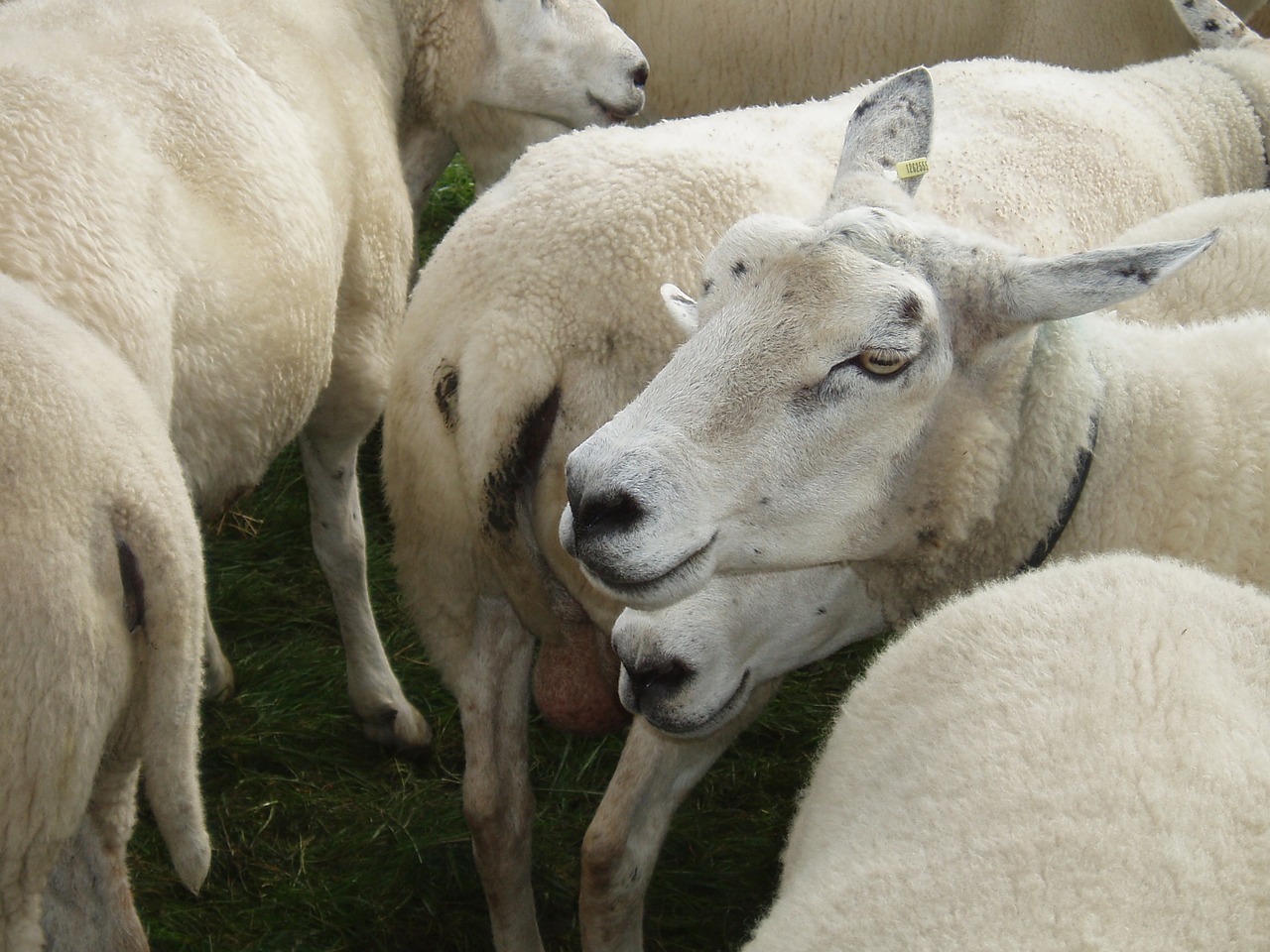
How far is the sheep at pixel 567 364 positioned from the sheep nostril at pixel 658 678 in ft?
0.59

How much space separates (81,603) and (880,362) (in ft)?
4.15

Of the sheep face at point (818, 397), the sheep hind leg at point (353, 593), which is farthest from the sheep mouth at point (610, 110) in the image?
the sheep face at point (818, 397)

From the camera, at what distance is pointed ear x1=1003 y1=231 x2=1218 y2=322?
195 centimetres

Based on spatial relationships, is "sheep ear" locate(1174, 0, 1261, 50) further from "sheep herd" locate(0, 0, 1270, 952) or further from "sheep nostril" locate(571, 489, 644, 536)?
"sheep nostril" locate(571, 489, 644, 536)

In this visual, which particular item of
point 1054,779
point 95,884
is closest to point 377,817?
point 95,884

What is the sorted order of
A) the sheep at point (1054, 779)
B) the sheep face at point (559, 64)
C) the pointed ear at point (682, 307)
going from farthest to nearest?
1. the sheep face at point (559, 64)
2. the pointed ear at point (682, 307)
3. the sheep at point (1054, 779)

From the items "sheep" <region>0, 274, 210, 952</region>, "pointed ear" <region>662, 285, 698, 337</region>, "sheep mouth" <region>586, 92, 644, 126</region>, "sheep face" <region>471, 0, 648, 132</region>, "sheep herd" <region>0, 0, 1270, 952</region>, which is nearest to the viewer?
"sheep herd" <region>0, 0, 1270, 952</region>

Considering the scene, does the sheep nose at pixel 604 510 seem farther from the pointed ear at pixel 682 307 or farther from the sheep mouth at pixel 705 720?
the sheep mouth at pixel 705 720

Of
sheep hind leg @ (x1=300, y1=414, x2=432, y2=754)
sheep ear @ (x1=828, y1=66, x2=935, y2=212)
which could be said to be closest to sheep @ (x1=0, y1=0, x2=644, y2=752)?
sheep hind leg @ (x1=300, y1=414, x2=432, y2=754)

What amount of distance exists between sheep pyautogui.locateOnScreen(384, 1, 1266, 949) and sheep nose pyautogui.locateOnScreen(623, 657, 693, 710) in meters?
0.18

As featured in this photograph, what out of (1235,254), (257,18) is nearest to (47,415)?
(257,18)

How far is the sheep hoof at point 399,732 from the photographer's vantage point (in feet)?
12.3

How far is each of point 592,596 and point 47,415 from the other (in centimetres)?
109

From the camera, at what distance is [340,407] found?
3529 mm
